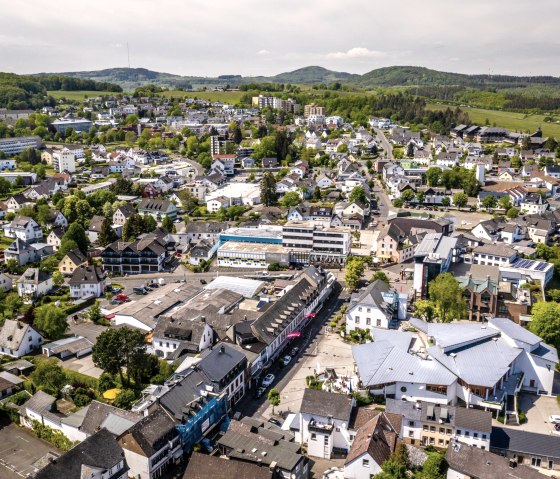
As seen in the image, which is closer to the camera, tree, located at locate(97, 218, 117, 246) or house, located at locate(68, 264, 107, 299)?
house, located at locate(68, 264, 107, 299)

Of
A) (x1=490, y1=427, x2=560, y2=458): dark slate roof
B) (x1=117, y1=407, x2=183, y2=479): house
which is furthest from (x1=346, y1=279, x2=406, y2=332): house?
(x1=117, y1=407, x2=183, y2=479): house

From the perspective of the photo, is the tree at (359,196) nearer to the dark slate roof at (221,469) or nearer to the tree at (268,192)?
the tree at (268,192)

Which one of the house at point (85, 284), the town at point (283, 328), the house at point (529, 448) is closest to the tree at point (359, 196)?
the town at point (283, 328)

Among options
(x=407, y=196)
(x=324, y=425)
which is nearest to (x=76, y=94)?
(x=407, y=196)

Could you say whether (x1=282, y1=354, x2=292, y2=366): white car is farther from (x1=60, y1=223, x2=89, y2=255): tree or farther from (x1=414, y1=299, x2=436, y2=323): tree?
(x1=60, y1=223, x2=89, y2=255): tree

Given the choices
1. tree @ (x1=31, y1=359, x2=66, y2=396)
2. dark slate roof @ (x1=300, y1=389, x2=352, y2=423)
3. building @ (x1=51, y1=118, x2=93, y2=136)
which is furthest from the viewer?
building @ (x1=51, y1=118, x2=93, y2=136)

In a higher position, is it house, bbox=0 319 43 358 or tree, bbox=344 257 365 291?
tree, bbox=344 257 365 291
